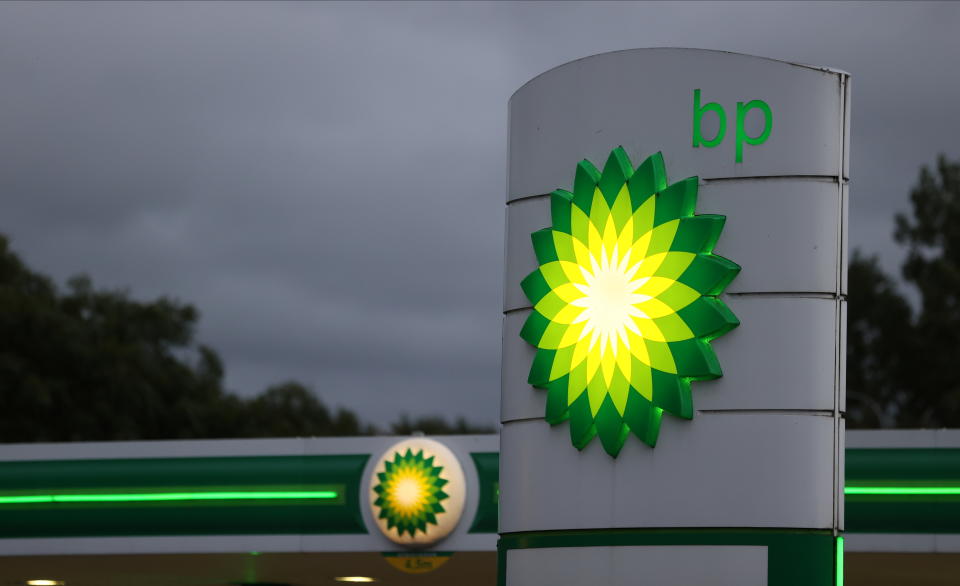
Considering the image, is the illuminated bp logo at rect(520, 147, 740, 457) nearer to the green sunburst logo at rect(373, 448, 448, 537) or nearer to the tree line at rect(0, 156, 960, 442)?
the green sunburst logo at rect(373, 448, 448, 537)

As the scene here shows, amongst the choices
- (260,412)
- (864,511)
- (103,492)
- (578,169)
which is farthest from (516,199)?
(260,412)

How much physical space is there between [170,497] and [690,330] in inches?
497

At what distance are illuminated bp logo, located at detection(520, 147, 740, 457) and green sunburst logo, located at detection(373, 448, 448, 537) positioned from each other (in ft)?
32.9

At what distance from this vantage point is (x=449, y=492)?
1938 centimetres

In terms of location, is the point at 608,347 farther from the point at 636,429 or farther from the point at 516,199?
the point at 516,199

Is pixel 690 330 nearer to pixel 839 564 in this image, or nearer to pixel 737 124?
pixel 737 124

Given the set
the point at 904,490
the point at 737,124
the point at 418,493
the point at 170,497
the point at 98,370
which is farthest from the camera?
the point at 98,370

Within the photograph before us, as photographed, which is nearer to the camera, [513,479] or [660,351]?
[660,351]

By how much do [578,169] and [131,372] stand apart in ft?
142

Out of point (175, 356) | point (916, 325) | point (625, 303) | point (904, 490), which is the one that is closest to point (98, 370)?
point (175, 356)

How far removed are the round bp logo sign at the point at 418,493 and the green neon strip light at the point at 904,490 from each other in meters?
4.46

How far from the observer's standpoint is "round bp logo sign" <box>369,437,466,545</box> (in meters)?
19.3

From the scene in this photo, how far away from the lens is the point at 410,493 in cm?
1952

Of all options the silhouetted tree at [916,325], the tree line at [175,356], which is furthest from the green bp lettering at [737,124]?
the silhouetted tree at [916,325]
